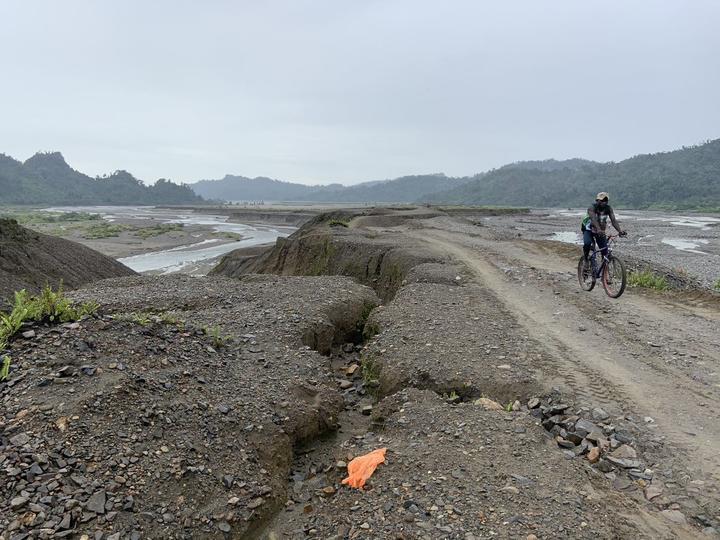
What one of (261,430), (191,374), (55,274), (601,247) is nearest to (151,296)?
(191,374)

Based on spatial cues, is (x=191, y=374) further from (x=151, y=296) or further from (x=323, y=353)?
(x=151, y=296)

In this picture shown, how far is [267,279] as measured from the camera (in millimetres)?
16250

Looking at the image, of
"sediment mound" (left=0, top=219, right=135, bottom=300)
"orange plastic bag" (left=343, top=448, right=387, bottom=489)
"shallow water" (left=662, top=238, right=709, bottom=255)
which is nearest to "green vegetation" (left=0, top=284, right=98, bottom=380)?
"orange plastic bag" (left=343, top=448, right=387, bottom=489)

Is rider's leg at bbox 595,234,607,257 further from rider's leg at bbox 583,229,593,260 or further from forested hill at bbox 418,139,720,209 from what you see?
forested hill at bbox 418,139,720,209

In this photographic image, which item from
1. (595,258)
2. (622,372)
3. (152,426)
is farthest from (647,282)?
(152,426)

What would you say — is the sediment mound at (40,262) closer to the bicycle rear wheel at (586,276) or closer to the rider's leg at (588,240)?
the bicycle rear wheel at (586,276)

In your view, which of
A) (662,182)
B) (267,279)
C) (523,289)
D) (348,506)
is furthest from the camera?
(662,182)

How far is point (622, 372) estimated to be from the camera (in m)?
7.16

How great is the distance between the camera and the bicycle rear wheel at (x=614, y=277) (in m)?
11.3

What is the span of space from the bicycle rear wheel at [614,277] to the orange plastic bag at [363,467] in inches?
334

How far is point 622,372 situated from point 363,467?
14.6 feet

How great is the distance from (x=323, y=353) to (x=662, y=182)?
16499cm

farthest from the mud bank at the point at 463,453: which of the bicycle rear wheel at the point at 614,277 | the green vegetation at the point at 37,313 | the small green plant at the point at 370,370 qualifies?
the green vegetation at the point at 37,313

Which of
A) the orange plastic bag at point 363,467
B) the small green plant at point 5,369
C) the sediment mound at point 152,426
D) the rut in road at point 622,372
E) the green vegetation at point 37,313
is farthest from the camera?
the green vegetation at point 37,313
